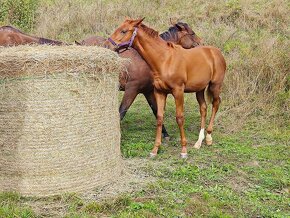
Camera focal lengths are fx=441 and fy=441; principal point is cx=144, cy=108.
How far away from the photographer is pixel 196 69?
6406 mm

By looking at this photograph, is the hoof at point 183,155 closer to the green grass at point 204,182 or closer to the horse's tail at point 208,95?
the green grass at point 204,182

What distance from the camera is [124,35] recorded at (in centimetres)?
573

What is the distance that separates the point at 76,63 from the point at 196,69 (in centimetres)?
233

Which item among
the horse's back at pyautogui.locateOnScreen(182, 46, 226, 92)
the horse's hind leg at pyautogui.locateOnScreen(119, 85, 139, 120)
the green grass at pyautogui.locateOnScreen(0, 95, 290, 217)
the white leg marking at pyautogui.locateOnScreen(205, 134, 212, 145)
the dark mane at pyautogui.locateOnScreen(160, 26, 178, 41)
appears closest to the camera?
the green grass at pyautogui.locateOnScreen(0, 95, 290, 217)

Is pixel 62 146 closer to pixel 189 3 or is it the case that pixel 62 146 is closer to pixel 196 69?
pixel 196 69

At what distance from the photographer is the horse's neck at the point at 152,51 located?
596cm

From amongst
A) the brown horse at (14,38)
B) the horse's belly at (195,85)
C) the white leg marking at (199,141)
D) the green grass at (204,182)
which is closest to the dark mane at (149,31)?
the horse's belly at (195,85)

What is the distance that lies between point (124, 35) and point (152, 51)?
0.48 m

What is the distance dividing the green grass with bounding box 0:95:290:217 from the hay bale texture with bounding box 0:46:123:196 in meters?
0.23

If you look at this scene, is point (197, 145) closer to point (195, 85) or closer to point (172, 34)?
point (195, 85)

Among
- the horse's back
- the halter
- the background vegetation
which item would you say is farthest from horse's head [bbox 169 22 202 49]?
the halter

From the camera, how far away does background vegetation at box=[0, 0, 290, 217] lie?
4488 mm

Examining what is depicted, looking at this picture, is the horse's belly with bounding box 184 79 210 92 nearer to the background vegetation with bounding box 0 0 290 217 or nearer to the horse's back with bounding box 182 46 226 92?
the horse's back with bounding box 182 46 226 92

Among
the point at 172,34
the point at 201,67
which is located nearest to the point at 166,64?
the point at 201,67
